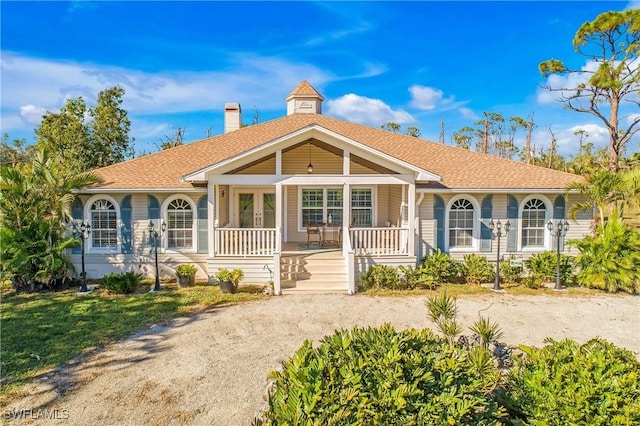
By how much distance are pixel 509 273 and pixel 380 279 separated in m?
4.26

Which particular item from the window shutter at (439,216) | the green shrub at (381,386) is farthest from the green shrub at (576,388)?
the window shutter at (439,216)

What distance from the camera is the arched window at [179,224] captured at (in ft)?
40.3

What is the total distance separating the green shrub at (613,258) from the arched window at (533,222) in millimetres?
1669

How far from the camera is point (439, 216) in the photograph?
12438 millimetres

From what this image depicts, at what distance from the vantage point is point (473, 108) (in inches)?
1982

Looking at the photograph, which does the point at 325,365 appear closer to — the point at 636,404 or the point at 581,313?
the point at 636,404

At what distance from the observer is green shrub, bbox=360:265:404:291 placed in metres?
11.0

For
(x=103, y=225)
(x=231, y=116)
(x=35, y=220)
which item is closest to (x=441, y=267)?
(x=103, y=225)

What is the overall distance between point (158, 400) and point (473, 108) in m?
53.5

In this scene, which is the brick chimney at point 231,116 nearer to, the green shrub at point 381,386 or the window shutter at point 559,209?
the window shutter at point 559,209

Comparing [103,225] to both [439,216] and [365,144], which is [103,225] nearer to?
[365,144]

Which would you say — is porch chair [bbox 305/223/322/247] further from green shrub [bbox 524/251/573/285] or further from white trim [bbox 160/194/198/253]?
green shrub [bbox 524/251/573/285]

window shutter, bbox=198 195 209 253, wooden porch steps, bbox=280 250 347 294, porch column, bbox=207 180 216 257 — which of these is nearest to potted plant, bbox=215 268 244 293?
porch column, bbox=207 180 216 257

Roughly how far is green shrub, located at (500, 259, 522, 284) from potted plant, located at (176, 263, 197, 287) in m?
9.72
